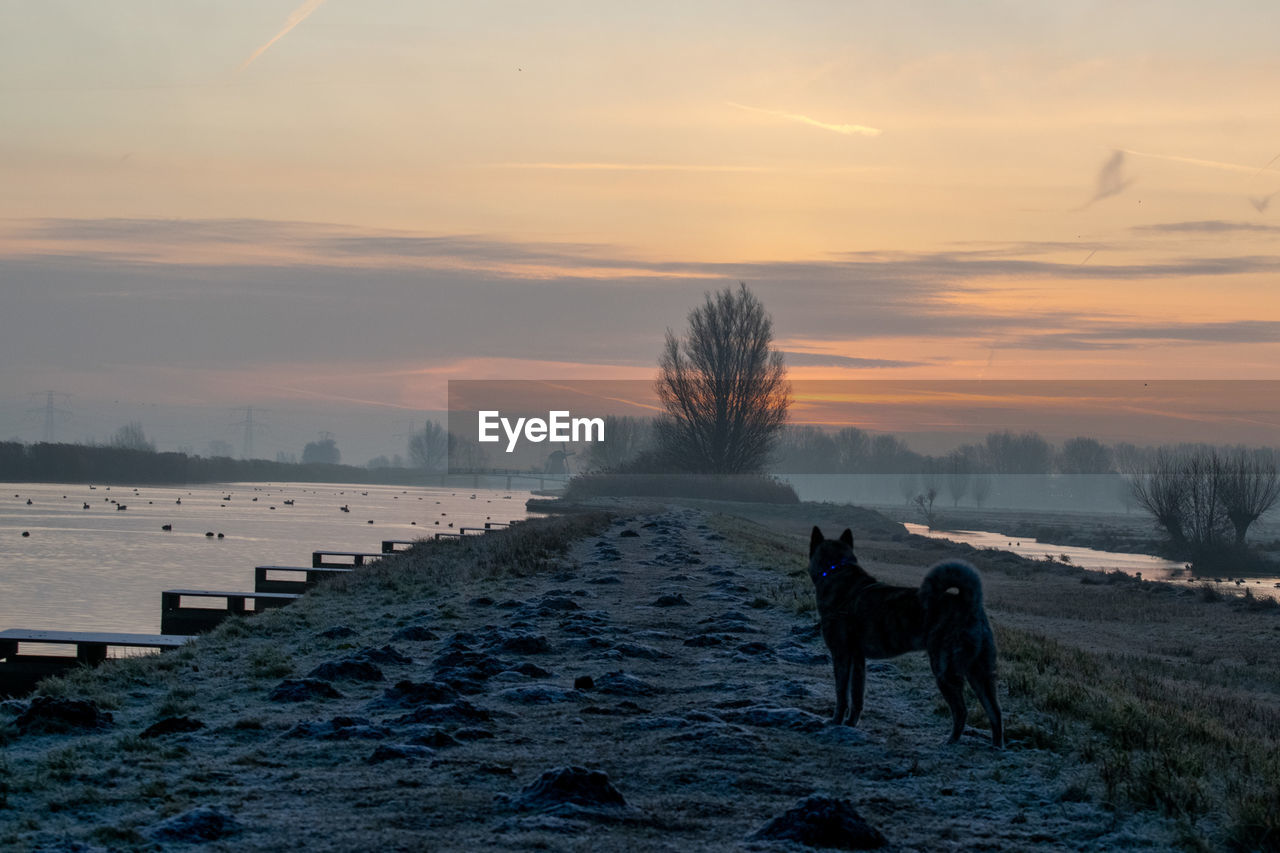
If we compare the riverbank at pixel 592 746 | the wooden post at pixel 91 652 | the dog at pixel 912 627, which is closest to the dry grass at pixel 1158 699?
the riverbank at pixel 592 746

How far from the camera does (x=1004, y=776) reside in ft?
26.1

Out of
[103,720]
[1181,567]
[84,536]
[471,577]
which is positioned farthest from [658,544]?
[1181,567]

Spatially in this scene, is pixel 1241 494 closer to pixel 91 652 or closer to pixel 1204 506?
pixel 1204 506

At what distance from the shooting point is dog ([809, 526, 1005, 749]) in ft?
27.2

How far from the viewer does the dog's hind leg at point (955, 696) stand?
27.8 feet

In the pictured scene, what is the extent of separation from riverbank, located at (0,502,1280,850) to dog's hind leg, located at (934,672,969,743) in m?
0.19

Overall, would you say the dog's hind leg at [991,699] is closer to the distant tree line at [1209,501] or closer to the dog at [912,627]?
the dog at [912,627]

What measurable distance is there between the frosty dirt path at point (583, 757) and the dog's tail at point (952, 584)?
1161mm

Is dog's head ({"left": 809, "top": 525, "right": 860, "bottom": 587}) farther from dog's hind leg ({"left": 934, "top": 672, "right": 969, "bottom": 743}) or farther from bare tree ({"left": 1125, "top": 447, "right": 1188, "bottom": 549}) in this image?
bare tree ({"left": 1125, "top": 447, "right": 1188, "bottom": 549})

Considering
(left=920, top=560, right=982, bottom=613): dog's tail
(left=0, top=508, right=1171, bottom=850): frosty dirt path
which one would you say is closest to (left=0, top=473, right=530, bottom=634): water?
(left=0, top=508, right=1171, bottom=850): frosty dirt path

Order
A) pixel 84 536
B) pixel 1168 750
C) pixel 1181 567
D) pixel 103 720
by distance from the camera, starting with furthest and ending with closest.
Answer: pixel 1181 567 < pixel 84 536 < pixel 103 720 < pixel 1168 750

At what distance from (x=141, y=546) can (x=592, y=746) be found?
48.9 m

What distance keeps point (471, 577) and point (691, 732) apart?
14.7 m

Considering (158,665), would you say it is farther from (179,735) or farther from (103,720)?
(179,735)
